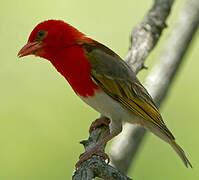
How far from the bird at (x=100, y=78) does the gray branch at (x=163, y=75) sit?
234 mm

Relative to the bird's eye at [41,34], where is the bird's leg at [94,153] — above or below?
below

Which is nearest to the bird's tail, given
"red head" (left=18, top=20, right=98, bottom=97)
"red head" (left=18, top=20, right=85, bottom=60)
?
"red head" (left=18, top=20, right=98, bottom=97)

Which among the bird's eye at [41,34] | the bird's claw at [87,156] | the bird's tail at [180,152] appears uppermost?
the bird's eye at [41,34]

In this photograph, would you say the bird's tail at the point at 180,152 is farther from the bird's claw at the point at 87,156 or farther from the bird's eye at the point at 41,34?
the bird's eye at the point at 41,34

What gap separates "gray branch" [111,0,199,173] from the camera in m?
5.31

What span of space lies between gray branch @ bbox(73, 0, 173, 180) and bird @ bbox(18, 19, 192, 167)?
0.70 feet

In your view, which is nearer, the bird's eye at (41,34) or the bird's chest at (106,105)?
the bird's chest at (106,105)

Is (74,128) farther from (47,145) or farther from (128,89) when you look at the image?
(128,89)

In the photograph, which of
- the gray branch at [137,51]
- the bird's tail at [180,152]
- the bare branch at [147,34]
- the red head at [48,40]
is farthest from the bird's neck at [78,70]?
the bird's tail at [180,152]

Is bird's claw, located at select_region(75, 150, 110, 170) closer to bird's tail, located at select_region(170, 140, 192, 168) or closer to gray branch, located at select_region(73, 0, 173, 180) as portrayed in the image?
gray branch, located at select_region(73, 0, 173, 180)

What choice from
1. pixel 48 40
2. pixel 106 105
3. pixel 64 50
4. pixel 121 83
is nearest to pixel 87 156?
pixel 106 105

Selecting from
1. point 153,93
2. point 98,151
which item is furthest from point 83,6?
point 98,151

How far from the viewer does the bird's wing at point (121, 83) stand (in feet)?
17.0

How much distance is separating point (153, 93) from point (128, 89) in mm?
371
